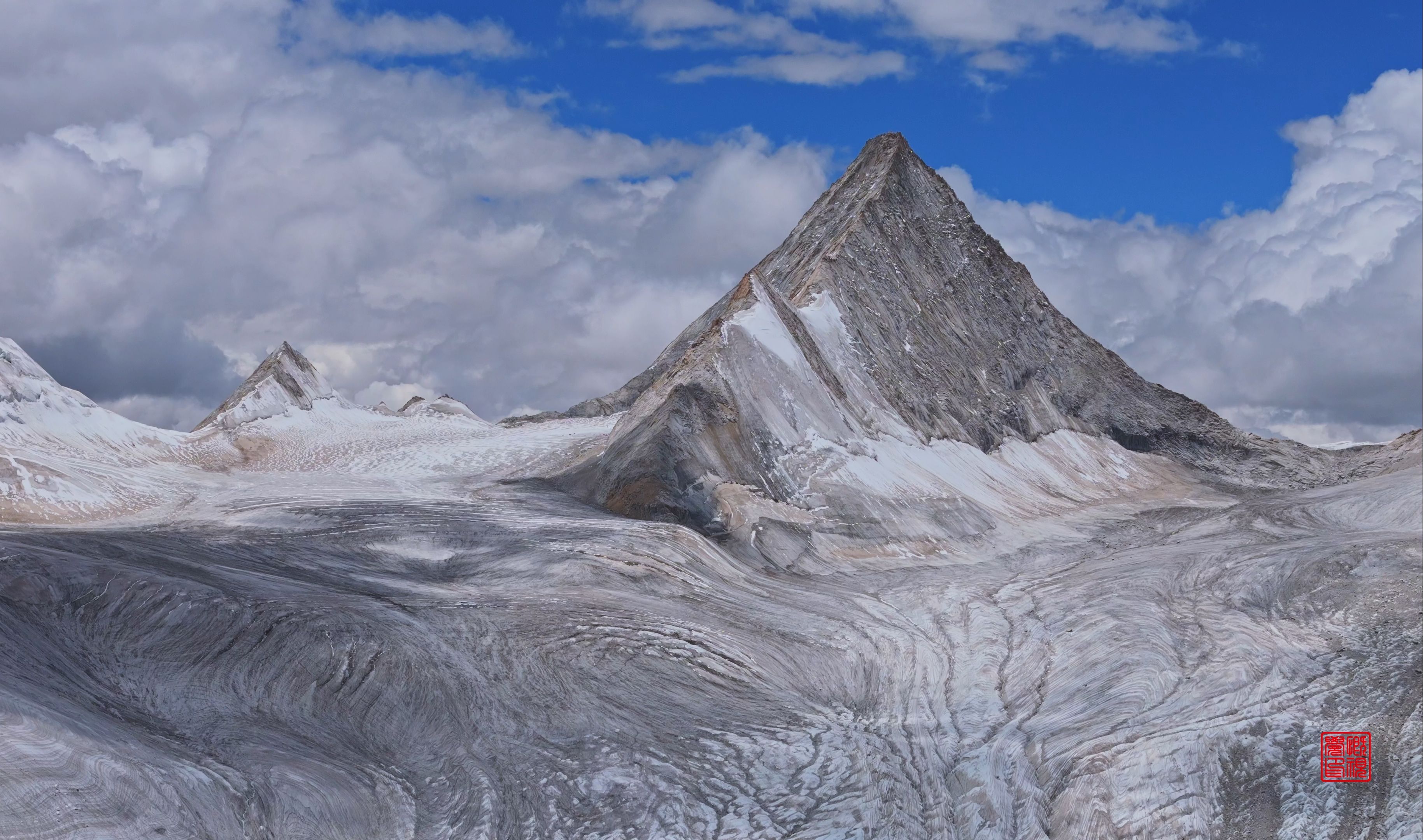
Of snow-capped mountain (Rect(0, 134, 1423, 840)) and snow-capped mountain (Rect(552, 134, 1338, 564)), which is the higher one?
snow-capped mountain (Rect(552, 134, 1338, 564))

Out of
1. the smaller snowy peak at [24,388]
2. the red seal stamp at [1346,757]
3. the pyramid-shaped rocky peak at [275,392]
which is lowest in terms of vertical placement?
the red seal stamp at [1346,757]

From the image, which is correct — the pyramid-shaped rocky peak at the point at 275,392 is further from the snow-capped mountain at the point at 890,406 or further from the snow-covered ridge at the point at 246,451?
the snow-capped mountain at the point at 890,406

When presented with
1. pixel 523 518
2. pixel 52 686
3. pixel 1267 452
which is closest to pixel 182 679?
pixel 52 686

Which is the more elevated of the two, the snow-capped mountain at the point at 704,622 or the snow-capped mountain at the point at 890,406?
the snow-capped mountain at the point at 890,406

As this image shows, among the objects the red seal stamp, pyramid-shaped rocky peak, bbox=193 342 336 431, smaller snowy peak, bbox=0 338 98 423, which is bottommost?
the red seal stamp

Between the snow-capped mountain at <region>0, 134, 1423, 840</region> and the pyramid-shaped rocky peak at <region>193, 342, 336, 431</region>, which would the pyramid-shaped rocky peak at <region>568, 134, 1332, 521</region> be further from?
the pyramid-shaped rocky peak at <region>193, 342, 336, 431</region>

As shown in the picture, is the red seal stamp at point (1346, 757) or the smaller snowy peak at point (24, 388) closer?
the red seal stamp at point (1346, 757)

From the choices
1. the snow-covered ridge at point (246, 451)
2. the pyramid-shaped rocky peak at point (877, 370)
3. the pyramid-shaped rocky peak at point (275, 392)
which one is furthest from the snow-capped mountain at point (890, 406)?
the pyramid-shaped rocky peak at point (275, 392)

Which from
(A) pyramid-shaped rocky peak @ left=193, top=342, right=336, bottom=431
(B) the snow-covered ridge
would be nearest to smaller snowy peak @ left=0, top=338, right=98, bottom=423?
(B) the snow-covered ridge
